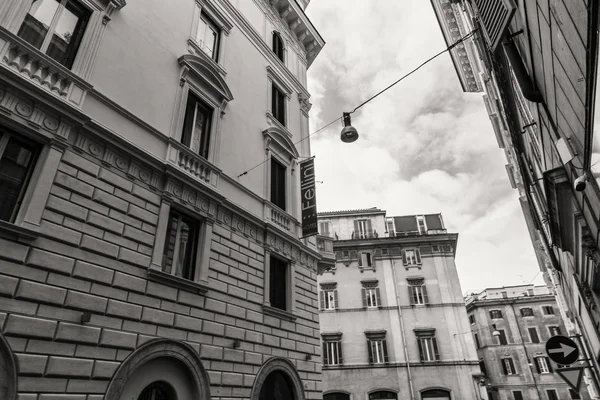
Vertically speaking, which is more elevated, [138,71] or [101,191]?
[138,71]

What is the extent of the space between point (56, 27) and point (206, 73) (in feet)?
14.3

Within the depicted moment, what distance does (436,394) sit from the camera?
2827 cm

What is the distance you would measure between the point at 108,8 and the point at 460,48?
1098 inches

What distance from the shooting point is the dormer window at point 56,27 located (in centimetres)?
740

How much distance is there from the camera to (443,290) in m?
31.6

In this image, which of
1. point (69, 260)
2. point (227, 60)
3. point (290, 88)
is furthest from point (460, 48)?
point (69, 260)

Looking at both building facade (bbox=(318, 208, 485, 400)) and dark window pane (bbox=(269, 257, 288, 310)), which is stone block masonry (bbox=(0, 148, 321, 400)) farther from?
building facade (bbox=(318, 208, 485, 400))

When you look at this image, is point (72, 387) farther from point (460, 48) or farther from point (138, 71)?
point (460, 48)

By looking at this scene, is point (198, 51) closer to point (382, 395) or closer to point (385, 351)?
point (385, 351)

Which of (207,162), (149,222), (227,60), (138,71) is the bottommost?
(149,222)

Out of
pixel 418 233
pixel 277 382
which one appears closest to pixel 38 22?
pixel 277 382

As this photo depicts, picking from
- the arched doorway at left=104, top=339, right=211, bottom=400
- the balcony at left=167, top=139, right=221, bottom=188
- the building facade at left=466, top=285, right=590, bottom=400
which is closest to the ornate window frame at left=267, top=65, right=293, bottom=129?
the balcony at left=167, top=139, right=221, bottom=188

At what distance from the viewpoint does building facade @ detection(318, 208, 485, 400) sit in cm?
2888

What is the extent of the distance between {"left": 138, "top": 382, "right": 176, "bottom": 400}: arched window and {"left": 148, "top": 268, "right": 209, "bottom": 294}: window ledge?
6.71 feet
